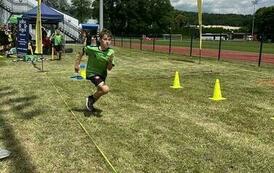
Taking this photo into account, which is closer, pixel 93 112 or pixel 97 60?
pixel 97 60

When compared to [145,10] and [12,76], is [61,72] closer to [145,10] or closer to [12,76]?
[12,76]

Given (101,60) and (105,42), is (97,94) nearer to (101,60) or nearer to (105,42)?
(101,60)

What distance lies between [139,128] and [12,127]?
7.33 feet

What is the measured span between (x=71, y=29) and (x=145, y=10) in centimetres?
6660

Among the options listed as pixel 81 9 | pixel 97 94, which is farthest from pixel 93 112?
pixel 81 9

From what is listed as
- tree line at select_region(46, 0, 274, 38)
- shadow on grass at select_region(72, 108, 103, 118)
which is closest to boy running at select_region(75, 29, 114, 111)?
shadow on grass at select_region(72, 108, 103, 118)

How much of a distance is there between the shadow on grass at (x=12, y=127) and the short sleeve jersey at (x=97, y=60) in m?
1.45

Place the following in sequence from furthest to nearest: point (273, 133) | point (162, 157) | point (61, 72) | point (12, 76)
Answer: point (61, 72)
point (12, 76)
point (273, 133)
point (162, 157)

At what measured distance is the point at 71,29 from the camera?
5534 cm

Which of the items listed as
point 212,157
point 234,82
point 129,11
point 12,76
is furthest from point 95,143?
point 129,11

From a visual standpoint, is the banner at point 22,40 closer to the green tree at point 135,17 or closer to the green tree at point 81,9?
the green tree at point 135,17

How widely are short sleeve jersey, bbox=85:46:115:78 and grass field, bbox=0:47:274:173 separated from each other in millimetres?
878

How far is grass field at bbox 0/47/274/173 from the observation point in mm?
5879

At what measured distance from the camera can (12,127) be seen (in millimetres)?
7707
